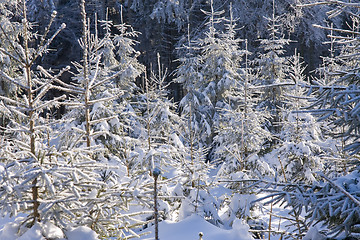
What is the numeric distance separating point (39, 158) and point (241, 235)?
3.52m

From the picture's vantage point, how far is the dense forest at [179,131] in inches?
150

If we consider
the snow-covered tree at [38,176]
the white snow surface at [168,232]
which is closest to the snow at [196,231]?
the white snow surface at [168,232]

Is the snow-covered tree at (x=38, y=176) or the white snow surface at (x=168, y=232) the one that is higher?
the snow-covered tree at (x=38, y=176)

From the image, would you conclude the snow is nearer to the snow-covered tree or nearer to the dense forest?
the dense forest

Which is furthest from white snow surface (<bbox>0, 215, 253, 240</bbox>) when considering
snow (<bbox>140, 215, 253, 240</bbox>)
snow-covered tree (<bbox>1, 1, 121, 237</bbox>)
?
snow-covered tree (<bbox>1, 1, 121, 237</bbox>)

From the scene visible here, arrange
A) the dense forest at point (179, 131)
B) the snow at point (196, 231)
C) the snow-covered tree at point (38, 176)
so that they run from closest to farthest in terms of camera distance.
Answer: the snow-covered tree at point (38, 176) → the dense forest at point (179, 131) → the snow at point (196, 231)

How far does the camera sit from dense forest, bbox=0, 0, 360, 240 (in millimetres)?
3822

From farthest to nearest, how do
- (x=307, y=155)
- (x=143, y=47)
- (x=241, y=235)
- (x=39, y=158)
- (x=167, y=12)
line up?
(x=143, y=47) → (x=167, y=12) → (x=307, y=155) → (x=241, y=235) → (x=39, y=158)

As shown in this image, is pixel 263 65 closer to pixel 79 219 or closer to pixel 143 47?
pixel 143 47

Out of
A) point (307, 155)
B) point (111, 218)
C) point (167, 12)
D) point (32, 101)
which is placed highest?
point (167, 12)

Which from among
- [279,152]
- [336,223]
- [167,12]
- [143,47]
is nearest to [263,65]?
[279,152]

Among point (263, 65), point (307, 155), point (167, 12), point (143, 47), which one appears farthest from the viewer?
point (143, 47)

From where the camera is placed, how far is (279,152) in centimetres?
1144

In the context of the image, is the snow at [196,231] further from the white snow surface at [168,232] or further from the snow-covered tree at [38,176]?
the snow-covered tree at [38,176]
